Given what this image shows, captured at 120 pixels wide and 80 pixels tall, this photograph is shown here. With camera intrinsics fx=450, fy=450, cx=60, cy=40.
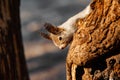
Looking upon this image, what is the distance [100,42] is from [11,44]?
1.68 metres

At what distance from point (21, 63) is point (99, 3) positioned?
5.84ft

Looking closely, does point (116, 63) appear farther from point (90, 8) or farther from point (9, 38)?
point (9, 38)

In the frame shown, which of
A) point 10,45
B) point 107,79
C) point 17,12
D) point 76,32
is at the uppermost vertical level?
point 17,12

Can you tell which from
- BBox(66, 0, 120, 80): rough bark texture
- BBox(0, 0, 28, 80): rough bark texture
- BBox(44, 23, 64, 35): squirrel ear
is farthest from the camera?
BBox(0, 0, 28, 80): rough bark texture

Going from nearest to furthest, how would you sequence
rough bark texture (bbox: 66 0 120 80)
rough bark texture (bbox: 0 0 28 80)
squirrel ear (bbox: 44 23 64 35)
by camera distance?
rough bark texture (bbox: 66 0 120 80) → squirrel ear (bbox: 44 23 64 35) → rough bark texture (bbox: 0 0 28 80)

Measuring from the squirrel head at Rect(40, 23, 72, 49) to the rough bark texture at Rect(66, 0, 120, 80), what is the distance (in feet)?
0.28

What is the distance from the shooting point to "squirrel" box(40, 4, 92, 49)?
3.48 feet

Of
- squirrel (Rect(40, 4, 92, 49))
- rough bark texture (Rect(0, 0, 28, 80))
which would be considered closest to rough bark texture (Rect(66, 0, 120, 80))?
squirrel (Rect(40, 4, 92, 49))

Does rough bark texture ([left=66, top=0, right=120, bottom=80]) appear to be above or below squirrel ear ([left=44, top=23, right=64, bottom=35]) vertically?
below

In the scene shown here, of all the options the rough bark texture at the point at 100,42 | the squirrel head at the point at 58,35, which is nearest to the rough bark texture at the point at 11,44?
the squirrel head at the point at 58,35

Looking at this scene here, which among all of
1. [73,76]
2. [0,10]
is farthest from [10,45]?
[73,76]

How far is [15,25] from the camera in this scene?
2633mm

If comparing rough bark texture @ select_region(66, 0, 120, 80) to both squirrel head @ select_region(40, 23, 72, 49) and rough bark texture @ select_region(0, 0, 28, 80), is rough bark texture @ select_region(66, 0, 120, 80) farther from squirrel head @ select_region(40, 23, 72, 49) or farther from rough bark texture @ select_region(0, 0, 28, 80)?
rough bark texture @ select_region(0, 0, 28, 80)

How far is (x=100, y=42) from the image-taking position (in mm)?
972
